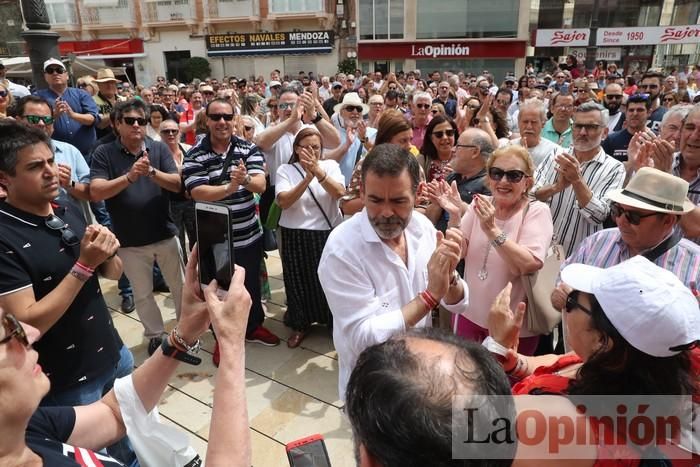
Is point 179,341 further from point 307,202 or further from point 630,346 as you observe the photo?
point 307,202

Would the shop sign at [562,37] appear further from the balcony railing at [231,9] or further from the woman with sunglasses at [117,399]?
the woman with sunglasses at [117,399]

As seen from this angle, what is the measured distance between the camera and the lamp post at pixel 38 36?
448 centimetres

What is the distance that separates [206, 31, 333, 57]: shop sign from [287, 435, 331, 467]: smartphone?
26.8 metres

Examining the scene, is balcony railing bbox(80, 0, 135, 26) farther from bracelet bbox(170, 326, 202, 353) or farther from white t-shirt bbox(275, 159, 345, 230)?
bracelet bbox(170, 326, 202, 353)

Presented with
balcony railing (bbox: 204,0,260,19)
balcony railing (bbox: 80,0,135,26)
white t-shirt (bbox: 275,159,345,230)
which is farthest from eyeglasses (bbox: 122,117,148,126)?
balcony railing (bbox: 80,0,135,26)

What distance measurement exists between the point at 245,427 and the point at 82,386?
141 cm

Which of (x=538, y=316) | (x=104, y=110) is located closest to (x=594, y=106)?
(x=538, y=316)

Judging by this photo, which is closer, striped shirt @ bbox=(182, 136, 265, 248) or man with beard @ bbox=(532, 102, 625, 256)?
man with beard @ bbox=(532, 102, 625, 256)

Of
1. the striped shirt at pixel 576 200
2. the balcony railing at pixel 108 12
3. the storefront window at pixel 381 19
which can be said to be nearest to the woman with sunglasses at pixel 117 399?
the striped shirt at pixel 576 200

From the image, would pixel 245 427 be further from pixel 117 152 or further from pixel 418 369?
pixel 117 152

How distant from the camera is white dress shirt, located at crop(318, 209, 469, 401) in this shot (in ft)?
6.06

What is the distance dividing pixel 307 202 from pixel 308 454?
2384mm

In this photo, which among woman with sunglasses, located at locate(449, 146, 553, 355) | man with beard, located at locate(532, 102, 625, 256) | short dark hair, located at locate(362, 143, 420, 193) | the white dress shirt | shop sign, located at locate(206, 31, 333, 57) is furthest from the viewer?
shop sign, located at locate(206, 31, 333, 57)

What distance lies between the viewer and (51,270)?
199 cm
